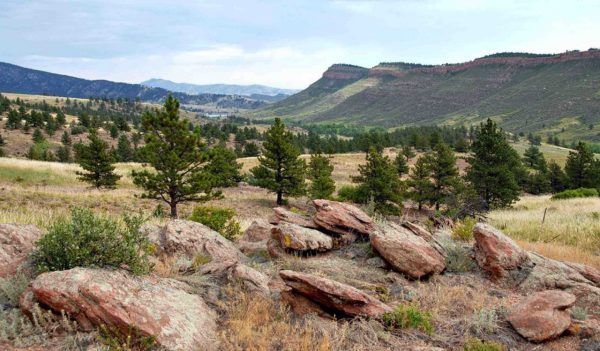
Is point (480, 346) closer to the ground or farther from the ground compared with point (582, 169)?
farther from the ground

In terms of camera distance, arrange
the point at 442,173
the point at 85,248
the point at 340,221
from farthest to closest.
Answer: the point at 442,173
the point at 340,221
the point at 85,248

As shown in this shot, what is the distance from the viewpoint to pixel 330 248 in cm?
1105

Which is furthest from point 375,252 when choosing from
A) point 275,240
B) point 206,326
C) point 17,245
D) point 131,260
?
point 17,245

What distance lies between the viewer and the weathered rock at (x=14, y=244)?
6.98m

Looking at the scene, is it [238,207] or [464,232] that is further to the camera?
[238,207]

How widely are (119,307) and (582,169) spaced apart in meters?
55.9

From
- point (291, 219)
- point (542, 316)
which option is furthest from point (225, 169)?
point (542, 316)

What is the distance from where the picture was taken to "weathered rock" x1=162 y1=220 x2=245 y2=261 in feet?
33.1

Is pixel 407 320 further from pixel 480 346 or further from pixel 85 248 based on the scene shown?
pixel 85 248

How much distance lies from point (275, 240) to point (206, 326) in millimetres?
4683

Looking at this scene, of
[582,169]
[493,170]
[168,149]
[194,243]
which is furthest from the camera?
[582,169]

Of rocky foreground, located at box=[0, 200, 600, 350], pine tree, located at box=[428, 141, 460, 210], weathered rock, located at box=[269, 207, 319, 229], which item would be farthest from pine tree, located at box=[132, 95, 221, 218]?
pine tree, located at box=[428, 141, 460, 210]

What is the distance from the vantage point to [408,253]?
955cm

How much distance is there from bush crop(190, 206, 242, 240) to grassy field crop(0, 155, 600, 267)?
210 cm
